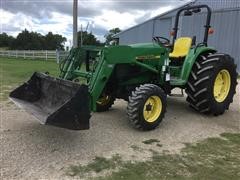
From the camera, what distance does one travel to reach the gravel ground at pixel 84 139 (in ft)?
14.0

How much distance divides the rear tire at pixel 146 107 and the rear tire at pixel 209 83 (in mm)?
1064

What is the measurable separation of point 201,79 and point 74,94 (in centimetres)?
285

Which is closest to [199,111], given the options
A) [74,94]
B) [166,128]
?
[166,128]

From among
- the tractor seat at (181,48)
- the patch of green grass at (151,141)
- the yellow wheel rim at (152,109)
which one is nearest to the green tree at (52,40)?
the tractor seat at (181,48)

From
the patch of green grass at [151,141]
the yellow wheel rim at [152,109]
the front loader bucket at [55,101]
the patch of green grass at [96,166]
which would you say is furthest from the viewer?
the yellow wheel rim at [152,109]

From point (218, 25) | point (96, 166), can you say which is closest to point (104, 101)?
point (96, 166)

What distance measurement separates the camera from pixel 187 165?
4.42 metres

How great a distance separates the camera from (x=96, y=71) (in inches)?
211

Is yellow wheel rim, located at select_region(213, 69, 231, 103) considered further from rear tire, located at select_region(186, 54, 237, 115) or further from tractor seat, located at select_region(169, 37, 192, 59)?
tractor seat, located at select_region(169, 37, 192, 59)

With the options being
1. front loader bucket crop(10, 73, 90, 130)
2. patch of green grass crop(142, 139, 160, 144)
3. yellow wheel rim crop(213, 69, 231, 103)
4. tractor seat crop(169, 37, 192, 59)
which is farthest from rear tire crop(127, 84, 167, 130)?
yellow wheel rim crop(213, 69, 231, 103)

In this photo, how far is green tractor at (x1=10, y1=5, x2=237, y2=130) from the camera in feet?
16.6

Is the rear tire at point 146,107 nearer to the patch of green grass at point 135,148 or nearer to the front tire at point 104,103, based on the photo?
the patch of green grass at point 135,148

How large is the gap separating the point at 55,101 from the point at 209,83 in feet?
9.46

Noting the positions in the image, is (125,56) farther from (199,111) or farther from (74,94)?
(199,111)
